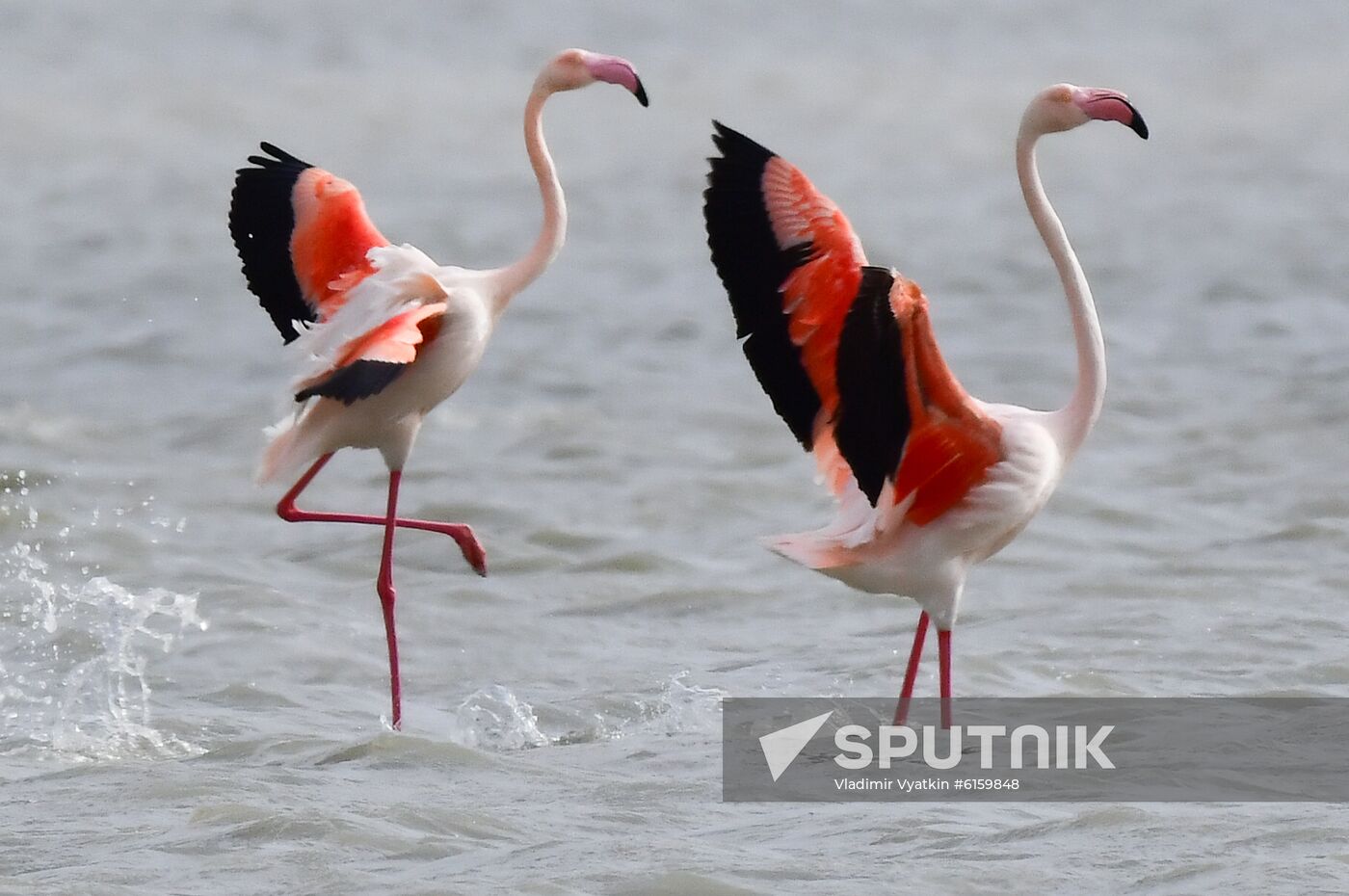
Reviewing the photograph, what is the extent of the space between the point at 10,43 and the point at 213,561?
1377 cm

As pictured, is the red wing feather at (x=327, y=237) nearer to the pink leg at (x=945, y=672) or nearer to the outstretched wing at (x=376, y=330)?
the outstretched wing at (x=376, y=330)

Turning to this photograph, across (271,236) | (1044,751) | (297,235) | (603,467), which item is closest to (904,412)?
(1044,751)

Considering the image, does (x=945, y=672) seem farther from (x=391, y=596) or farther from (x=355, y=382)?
(x=391, y=596)

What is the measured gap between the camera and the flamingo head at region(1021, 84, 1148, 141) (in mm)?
5797

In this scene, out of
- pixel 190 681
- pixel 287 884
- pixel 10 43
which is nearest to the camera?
pixel 287 884

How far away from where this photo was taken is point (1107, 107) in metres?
5.82

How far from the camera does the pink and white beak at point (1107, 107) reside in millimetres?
5723

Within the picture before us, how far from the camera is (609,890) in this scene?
198 inches

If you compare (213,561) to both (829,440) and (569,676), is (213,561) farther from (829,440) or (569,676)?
(829,440)

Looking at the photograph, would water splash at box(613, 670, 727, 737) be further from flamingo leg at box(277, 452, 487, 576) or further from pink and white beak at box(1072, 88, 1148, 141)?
pink and white beak at box(1072, 88, 1148, 141)

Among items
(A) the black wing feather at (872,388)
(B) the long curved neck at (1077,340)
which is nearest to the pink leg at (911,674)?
(A) the black wing feather at (872,388)

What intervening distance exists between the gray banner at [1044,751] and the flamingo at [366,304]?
1.28 metres

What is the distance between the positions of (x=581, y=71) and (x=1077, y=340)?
1.85 meters

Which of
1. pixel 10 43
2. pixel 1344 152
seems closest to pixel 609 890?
pixel 1344 152
